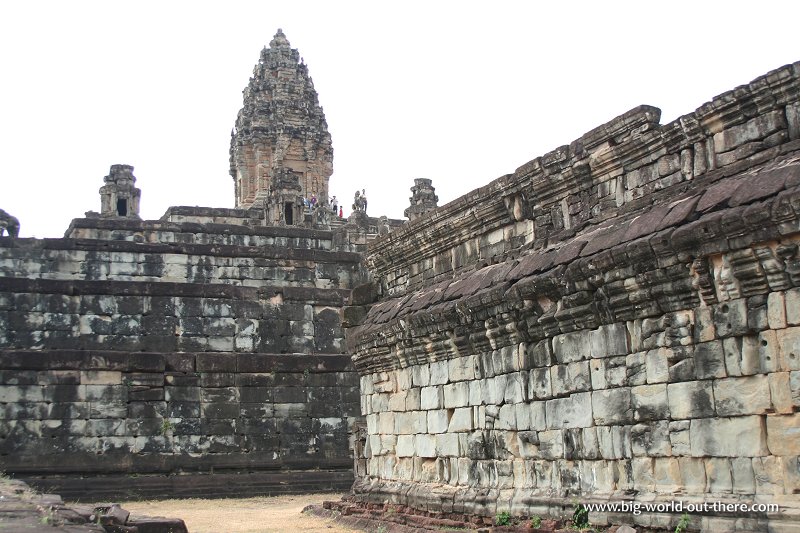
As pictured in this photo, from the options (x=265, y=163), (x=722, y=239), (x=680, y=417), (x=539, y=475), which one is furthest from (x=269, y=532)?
(x=265, y=163)

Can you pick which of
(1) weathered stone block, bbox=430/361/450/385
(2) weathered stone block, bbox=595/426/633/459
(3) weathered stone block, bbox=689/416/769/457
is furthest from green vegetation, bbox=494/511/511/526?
(3) weathered stone block, bbox=689/416/769/457

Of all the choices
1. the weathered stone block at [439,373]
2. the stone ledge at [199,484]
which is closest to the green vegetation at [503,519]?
the weathered stone block at [439,373]

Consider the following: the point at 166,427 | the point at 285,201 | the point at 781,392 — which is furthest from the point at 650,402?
the point at 285,201

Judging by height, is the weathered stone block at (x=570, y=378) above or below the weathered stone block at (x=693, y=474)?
above

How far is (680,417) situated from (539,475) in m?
2.08

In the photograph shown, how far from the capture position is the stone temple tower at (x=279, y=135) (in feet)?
159

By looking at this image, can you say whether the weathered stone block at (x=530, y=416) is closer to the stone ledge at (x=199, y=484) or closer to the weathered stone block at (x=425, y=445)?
the weathered stone block at (x=425, y=445)

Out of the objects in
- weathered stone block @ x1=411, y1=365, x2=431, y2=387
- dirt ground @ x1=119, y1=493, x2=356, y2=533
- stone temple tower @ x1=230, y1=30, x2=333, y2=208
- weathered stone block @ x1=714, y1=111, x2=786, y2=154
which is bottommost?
dirt ground @ x1=119, y1=493, x2=356, y2=533

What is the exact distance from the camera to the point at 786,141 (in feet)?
23.5

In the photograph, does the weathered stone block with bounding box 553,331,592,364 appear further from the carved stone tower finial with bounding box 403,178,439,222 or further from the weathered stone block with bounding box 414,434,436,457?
the carved stone tower finial with bounding box 403,178,439,222

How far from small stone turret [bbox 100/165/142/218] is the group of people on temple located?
8.27 m

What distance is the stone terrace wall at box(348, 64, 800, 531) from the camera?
21.6ft

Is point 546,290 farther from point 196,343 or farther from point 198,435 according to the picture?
point 196,343

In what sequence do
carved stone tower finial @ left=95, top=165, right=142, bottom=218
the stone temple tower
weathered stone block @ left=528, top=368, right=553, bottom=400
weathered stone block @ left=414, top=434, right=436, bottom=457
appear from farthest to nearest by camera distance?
the stone temple tower, carved stone tower finial @ left=95, top=165, right=142, bottom=218, weathered stone block @ left=414, top=434, right=436, bottom=457, weathered stone block @ left=528, top=368, right=553, bottom=400
